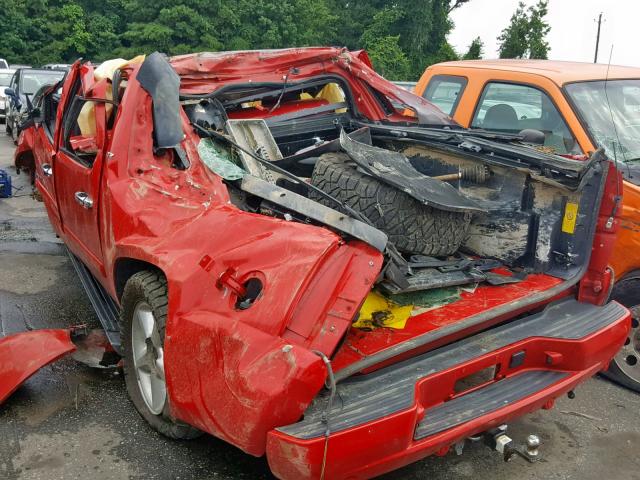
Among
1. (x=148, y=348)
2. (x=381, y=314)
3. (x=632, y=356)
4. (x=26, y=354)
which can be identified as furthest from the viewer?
(x=632, y=356)

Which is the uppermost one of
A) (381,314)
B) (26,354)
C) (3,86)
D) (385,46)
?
(381,314)

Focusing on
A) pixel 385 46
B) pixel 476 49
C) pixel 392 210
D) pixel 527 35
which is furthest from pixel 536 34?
pixel 385 46

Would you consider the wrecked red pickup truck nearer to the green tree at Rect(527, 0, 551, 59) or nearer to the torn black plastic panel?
the torn black plastic panel

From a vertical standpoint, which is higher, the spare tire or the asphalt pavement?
the spare tire

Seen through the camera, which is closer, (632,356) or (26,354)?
(26,354)

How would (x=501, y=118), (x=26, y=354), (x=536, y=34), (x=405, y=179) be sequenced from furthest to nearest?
(x=536, y=34) < (x=501, y=118) < (x=26, y=354) < (x=405, y=179)

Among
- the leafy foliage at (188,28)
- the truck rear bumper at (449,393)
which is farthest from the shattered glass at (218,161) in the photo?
the leafy foliage at (188,28)

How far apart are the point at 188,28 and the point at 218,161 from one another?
31.6 meters

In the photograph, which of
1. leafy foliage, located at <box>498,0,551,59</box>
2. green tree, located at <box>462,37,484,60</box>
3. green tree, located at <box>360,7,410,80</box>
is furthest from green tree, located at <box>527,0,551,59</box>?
green tree, located at <box>360,7,410,80</box>

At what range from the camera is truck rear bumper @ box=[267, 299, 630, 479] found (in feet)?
7.07

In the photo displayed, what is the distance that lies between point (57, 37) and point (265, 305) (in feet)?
124

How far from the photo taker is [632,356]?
414cm

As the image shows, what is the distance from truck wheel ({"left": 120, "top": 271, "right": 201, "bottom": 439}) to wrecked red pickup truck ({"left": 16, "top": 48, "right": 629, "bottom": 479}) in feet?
0.04

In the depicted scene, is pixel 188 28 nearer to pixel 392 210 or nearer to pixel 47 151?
pixel 47 151
